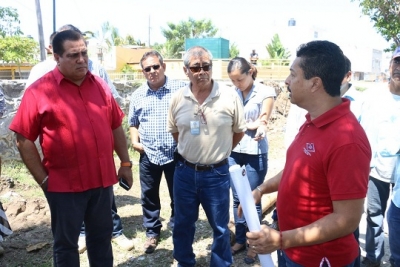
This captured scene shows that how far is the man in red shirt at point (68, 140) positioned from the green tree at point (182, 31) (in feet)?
134

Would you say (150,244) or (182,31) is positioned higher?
(182,31)

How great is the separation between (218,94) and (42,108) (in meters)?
1.33

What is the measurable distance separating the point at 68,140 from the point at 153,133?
1247mm

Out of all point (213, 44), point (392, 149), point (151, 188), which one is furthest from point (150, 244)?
point (213, 44)

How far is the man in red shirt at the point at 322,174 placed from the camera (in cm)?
159

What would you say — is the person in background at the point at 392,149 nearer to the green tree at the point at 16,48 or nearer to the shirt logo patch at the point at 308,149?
the shirt logo patch at the point at 308,149

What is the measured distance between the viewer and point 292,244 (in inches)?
66.0

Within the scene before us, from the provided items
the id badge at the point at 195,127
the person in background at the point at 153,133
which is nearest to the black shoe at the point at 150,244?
the person in background at the point at 153,133

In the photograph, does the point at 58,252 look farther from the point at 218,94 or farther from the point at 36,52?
the point at 36,52

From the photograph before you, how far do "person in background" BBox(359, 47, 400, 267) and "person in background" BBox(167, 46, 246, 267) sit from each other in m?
1.12

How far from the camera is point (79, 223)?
2.75 metres

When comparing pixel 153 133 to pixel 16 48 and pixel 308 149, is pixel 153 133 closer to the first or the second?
pixel 308 149

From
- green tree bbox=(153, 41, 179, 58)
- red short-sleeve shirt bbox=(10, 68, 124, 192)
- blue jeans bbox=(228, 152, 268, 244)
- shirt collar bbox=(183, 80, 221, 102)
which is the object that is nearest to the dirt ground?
blue jeans bbox=(228, 152, 268, 244)

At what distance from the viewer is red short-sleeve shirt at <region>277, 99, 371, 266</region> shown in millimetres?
1582
